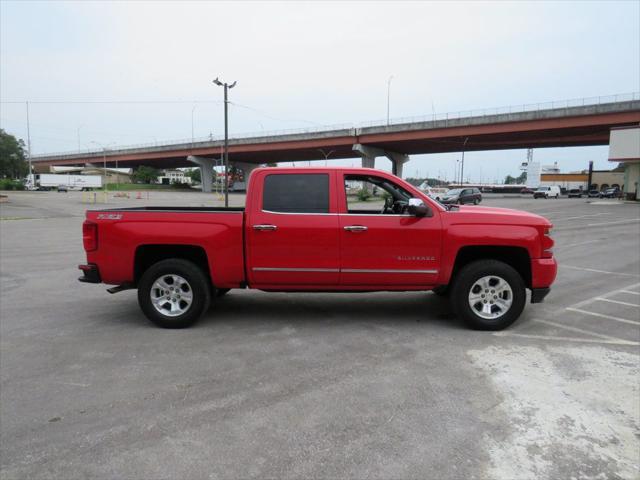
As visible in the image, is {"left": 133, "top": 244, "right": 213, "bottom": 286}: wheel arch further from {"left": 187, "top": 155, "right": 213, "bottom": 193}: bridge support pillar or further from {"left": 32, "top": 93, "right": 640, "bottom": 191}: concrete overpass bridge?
{"left": 187, "top": 155, "right": 213, "bottom": 193}: bridge support pillar

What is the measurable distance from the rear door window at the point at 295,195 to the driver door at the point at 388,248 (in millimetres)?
250

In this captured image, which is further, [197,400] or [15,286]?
[15,286]

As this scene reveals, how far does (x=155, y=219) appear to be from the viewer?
536cm

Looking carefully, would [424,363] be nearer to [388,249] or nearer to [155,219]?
[388,249]

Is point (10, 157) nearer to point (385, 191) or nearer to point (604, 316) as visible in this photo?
point (385, 191)

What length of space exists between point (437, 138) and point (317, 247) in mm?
54787

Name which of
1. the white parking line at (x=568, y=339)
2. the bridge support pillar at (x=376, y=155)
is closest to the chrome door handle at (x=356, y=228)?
the white parking line at (x=568, y=339)

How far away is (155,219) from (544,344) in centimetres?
468

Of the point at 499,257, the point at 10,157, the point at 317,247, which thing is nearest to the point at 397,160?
the point at 499,257

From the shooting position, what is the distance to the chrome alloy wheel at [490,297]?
5356 mm

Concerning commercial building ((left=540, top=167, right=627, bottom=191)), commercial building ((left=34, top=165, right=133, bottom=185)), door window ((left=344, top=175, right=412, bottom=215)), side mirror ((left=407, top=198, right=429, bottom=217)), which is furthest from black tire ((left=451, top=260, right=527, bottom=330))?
commercial building ((left=34, top=165, right=133, bottom=185))

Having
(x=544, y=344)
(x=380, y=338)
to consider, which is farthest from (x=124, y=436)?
(x=544, y=344)

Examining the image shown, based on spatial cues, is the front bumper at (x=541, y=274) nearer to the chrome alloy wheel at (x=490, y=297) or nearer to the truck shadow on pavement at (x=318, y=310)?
the chrome alloy wheel at (x=490, y=297)

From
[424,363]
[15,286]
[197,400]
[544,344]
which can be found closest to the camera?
[197,400]
